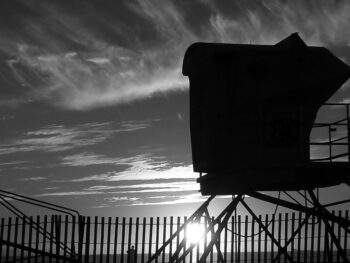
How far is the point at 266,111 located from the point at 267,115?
11cm

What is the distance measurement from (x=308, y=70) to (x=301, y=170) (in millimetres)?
2660

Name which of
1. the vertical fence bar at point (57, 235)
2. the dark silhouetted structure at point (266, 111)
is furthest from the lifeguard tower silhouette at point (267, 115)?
the vertical fence bar at point (57, 235)

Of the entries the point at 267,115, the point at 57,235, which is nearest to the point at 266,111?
the point at 267,115

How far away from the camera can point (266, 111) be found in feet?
46.7

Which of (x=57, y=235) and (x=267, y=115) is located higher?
(x=267, y=115)

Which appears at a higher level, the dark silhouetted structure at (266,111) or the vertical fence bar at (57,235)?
the dark silhouetted structure at (266,111)

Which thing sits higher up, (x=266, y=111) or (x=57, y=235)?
(x=266, y=111)

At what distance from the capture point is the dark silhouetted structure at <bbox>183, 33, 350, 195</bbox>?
1423 centimetres

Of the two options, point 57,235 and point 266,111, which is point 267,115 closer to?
point 266,111

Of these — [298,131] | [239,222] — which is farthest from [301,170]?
[239,222]

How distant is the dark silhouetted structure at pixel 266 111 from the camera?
14234 millimetres

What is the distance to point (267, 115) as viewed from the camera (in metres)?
14.2

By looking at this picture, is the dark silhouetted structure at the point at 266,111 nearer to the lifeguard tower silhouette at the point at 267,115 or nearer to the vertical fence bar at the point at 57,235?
the lifeguard tower silhouette at the point at 267,115

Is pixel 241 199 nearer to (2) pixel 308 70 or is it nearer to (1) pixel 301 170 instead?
(1) pixel 301 170
